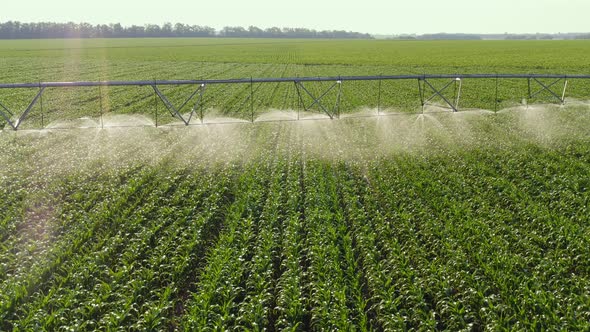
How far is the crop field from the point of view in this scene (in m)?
7.25

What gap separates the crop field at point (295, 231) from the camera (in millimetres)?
7250

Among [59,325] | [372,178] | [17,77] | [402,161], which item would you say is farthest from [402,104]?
[17,77]

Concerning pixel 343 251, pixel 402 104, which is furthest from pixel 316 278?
pixel 402 104

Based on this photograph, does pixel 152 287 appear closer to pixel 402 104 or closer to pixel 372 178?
pixel 372 178

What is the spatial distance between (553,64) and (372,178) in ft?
177

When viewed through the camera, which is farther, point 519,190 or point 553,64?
point 553,64

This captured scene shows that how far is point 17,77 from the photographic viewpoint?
45.7 meters

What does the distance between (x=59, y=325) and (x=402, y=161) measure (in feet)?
37.9

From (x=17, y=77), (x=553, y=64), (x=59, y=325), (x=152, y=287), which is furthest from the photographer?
(x=553, y=64)

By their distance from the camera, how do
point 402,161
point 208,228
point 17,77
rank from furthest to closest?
point 17,77, point 402,161, point 208,228

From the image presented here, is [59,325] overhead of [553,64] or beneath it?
beneath

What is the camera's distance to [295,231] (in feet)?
32.6

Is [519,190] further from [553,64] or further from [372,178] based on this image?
[553,64]

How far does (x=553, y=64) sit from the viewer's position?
57.9 meters
